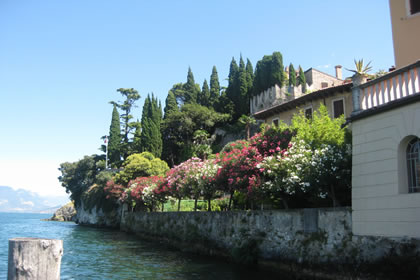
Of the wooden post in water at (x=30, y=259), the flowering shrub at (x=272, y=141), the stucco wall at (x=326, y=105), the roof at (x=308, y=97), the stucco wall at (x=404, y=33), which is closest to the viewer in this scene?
the wooden post in water at (x=30, y=259)

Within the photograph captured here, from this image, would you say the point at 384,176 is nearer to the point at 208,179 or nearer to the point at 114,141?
the point at 208,179

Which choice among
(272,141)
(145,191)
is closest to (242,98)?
(145,191)

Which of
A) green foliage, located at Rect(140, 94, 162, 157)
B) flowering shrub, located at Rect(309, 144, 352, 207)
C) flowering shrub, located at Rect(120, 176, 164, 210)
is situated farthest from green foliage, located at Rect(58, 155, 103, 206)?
flowering shrub, located at Rect(309, 144, 352, 207)

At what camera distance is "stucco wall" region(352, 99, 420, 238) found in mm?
9875

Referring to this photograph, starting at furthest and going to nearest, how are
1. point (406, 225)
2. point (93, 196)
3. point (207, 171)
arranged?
point (93, 196) < point (207, 171) < point (406, 225)

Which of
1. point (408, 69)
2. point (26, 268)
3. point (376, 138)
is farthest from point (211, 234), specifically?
point (26, 268)

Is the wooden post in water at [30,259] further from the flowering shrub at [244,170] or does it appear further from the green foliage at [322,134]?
the green foliage at [322,134]

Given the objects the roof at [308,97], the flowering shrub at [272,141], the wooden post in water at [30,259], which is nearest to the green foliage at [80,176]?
the roof at [308,97]

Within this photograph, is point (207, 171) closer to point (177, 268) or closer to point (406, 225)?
point (177, 268)

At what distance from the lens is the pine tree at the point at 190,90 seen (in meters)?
78.0

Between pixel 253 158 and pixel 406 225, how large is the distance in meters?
9.70

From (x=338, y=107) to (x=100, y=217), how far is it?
42987 mm

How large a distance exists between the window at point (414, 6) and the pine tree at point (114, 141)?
63.0 metres

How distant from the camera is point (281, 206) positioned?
68.2 feet
